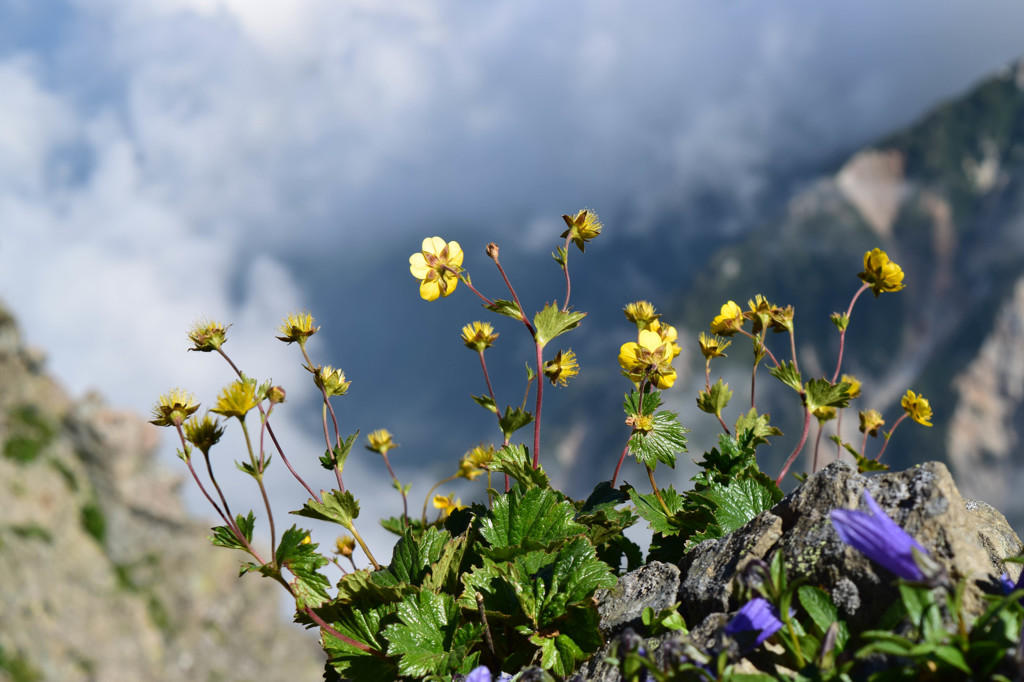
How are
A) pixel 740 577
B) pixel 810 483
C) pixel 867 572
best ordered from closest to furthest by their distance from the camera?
pixel 740 577, pixel 867 572, pixel 810 483

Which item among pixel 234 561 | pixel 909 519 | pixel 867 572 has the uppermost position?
pixel 234 561

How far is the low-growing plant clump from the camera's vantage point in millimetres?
1703

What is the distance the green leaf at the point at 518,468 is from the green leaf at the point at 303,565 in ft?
2.40

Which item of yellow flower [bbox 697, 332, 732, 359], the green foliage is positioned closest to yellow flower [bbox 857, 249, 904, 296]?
yellow flower [bbox 697, 332, 732, 359]

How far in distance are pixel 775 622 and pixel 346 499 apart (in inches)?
59.8

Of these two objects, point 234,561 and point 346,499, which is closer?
point 346,499

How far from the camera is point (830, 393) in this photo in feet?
9.23

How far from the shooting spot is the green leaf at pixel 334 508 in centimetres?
253

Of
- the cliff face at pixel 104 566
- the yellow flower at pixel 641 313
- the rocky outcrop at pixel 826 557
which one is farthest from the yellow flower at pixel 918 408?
the cliff face at pixel 104 566

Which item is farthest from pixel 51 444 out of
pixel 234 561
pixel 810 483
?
pixel 810 483

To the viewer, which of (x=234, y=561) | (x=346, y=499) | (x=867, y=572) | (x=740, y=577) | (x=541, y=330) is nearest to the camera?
(x=740, y=577)

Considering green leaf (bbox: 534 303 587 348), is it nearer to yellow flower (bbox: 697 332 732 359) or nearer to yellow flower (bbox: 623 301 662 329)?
yellow flower (bbox: 623 301 662 329)

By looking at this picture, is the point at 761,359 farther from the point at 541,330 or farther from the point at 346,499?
the point at 346,499

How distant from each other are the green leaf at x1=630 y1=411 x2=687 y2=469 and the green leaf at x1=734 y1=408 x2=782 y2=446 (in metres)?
0.45
